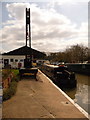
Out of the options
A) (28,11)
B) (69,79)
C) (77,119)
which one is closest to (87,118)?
(77,119)

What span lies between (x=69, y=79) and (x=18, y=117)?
45.7 ft

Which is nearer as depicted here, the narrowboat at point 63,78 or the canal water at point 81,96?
the canal water at point 81,96

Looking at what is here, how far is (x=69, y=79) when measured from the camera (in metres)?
20.2

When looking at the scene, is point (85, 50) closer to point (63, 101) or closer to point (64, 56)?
point (64, 56)

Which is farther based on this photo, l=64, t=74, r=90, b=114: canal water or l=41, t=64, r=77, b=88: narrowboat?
l=41, t=64, r=77, b=88: narrowboat

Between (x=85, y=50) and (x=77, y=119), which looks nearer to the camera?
(x=77, y=119)

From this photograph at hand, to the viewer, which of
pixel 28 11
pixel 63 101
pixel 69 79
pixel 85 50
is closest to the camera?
pixel 63 101

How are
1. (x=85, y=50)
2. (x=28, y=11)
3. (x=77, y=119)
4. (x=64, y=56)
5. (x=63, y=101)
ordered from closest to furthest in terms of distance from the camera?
(x=77, y=119)
(x=63, y=101)
(x=28, y=11)
(x=85, y=50)
(x=64, y=56)

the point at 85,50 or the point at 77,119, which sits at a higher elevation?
the point at 85,50

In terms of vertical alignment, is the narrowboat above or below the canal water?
above

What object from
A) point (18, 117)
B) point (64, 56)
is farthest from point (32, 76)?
point (64, 56)

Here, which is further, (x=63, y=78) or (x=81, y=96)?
(x=63, y=78)

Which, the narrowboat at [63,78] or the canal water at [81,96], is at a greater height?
the narrowboat at [63,78]

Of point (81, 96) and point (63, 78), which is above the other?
point (63, 78)
